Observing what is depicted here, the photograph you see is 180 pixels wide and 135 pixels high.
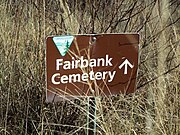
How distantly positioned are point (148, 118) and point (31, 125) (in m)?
0.59

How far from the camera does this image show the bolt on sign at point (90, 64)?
172 centimetres

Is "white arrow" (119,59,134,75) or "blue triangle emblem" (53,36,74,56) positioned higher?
"blue triangle emblem" (53,36,74,56)

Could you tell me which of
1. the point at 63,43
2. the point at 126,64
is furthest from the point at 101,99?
the point at 63,43

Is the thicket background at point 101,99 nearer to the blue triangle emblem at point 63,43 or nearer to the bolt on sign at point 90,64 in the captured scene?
the bolt on sign at point 90,64

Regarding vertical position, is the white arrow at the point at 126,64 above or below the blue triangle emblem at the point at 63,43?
below

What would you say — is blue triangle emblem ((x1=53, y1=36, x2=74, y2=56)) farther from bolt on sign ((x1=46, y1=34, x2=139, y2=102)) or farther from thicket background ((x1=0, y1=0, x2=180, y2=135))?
thicket background ((x1=0, y1=0, x2=180, y2=135))

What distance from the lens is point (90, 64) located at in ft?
5.80

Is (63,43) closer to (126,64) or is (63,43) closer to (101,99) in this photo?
(126,64)

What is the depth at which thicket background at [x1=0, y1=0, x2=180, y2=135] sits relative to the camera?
204 centimetres

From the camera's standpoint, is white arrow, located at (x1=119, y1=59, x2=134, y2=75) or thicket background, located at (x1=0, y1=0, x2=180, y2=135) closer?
white arrow, located at (x1=119, y1=59, x2=134, y2=75)

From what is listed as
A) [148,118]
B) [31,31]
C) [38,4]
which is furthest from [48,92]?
[31,31]

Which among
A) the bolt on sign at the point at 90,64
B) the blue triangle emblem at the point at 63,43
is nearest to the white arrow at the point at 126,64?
the bolt on sign at the point at 90,64

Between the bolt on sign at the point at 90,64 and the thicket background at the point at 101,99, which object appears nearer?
the bolt on sign at the point at 90,64

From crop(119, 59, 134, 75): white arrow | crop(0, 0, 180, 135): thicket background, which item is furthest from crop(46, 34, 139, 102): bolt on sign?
crop(0, 0, 180, 135): thicket background
